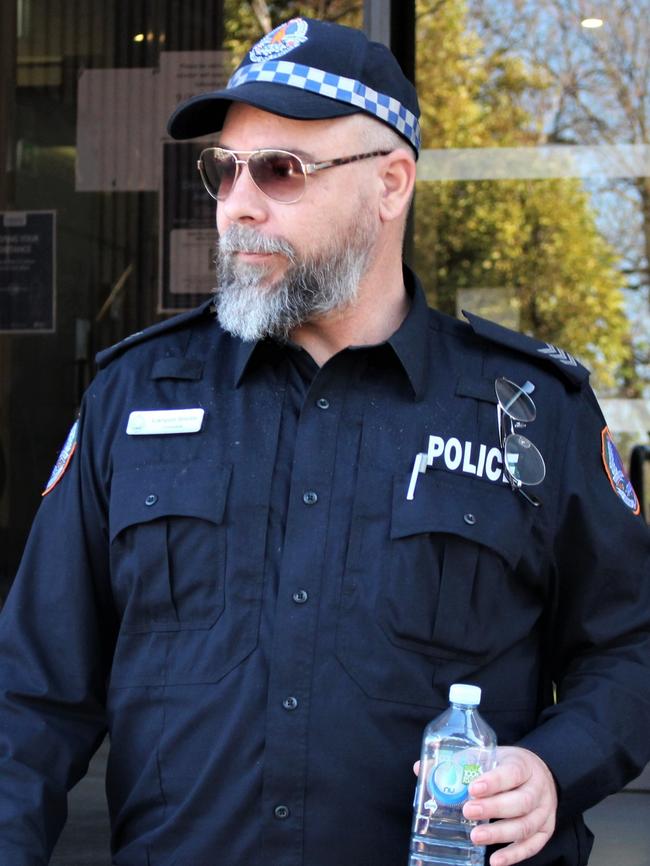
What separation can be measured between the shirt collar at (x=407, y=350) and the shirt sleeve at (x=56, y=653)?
0.30 meters

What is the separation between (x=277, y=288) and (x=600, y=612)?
751 mm

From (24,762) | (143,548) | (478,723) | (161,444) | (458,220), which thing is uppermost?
(458,220)

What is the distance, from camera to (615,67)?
536 centimetres

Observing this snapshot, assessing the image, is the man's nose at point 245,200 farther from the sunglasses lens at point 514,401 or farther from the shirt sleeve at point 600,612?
the shirt sleeve at point 600,612

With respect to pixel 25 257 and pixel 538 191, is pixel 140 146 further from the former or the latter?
pixel 538 191

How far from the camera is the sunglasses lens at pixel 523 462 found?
2.18 meters

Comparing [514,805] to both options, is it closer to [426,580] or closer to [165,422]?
[426,580]

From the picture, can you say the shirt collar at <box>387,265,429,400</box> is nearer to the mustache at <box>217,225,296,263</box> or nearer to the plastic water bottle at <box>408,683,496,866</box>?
the mustache at <box>217,225,296,263</box>

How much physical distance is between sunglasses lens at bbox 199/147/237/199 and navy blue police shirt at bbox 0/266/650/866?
0.27m

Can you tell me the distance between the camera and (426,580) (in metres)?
2.11

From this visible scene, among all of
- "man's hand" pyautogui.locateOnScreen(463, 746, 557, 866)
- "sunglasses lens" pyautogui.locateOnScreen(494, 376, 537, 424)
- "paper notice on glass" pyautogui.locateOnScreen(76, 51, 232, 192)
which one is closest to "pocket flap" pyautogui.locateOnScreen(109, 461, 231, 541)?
"sunglasses lens" pyautogui.locateOnScreen(494, 376, 537, 424)

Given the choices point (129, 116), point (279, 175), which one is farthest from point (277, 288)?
point (129, 116)

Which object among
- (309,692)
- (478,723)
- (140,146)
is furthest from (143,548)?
(140,146)

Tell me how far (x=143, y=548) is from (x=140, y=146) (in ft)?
10.3
